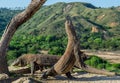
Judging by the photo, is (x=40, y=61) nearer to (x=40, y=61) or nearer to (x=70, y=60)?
(x=40, y=61)

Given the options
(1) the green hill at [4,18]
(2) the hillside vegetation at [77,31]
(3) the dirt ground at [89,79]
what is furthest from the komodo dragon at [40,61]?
(1) the green hill at [4,18]

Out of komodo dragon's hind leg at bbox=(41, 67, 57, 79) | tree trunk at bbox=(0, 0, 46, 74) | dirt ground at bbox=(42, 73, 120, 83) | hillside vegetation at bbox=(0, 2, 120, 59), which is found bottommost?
hillside vegetation at bbox=(0, 2, 120, 59)

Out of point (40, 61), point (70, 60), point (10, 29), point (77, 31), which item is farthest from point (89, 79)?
point (77, 31)

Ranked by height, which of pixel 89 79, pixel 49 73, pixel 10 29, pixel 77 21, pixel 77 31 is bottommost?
→ pixel 77 31

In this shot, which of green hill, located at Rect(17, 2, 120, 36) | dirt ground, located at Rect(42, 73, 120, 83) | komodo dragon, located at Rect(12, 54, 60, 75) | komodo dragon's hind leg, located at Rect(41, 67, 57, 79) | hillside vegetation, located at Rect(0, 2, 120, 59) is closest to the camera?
dirt ground, located at Rect(42, 73, 120, 83)

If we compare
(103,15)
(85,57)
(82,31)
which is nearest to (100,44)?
(82,31)

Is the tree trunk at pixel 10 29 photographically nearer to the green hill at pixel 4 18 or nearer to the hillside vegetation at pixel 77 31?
the hillside vegetation at pixel 77 31

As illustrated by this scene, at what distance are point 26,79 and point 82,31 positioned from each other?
74.8 metres

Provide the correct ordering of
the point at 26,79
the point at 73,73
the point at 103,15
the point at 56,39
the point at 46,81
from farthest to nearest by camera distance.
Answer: the point at 103,15 < the point at 56,39 < the point at 73,73 < the point at 46,81 < the point at 26,79

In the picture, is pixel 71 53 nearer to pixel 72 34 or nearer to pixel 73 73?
pixel 72 34

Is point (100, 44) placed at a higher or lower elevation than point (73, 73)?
lower

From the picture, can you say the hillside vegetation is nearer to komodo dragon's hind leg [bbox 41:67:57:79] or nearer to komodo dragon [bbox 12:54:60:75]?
komodo dragon [bbox 12:54:60:75]

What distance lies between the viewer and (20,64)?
1588 cm

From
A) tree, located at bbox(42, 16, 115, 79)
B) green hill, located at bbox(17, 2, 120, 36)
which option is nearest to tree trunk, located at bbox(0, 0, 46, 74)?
tree, located at bbox(42, 16, 115, 79)
